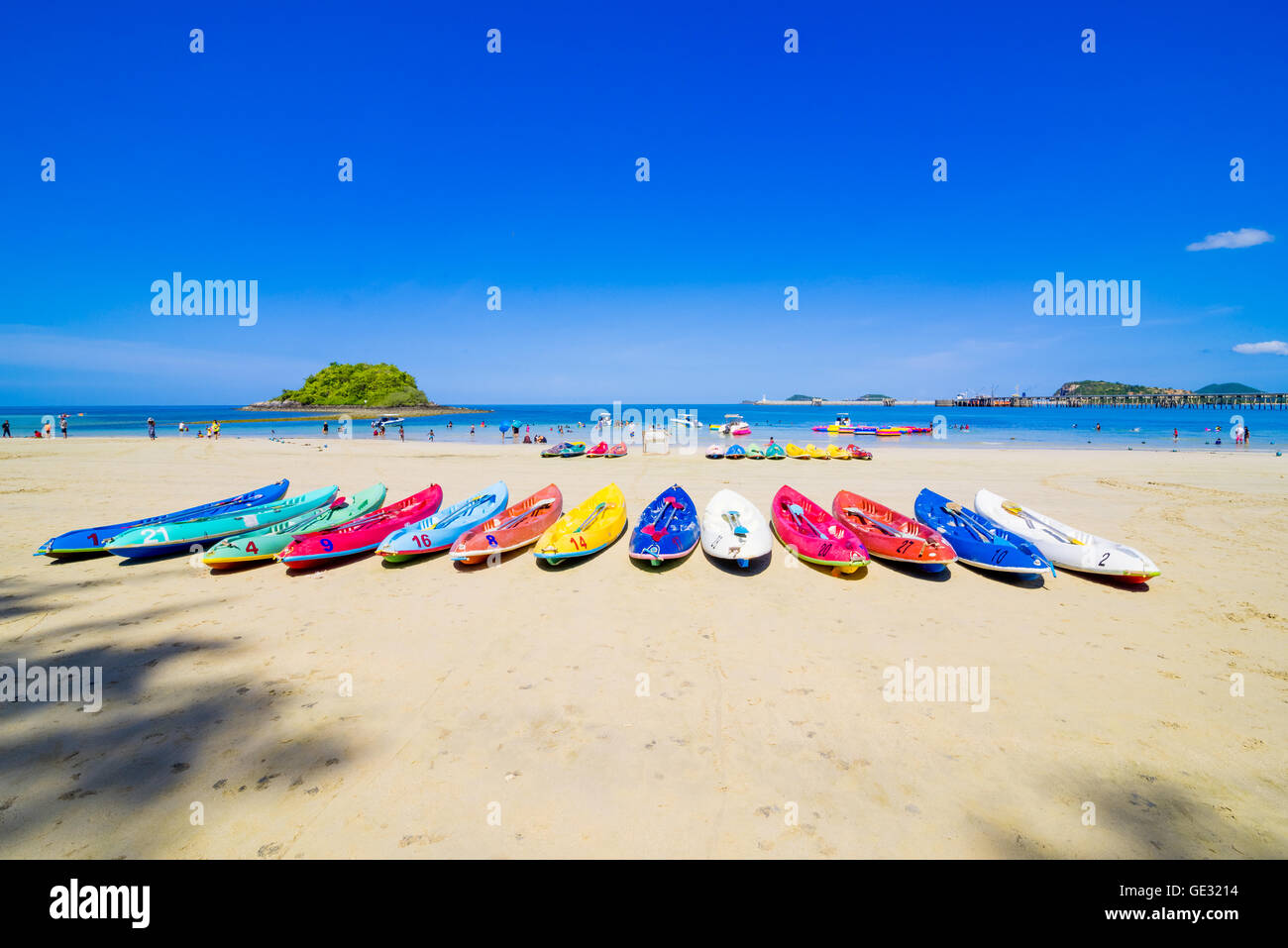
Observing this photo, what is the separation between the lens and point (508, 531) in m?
9.80

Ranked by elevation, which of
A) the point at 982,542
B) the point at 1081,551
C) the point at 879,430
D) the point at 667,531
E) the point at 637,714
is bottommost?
the point at 637,714

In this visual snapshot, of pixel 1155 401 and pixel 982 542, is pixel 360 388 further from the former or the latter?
pixel 1155 401

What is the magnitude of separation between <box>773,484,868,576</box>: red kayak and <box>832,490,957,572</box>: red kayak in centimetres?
26

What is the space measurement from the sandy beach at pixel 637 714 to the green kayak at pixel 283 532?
396 mm

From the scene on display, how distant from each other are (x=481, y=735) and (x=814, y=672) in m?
3.71

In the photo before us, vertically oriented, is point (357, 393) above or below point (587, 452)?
above

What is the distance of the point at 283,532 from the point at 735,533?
8743mm

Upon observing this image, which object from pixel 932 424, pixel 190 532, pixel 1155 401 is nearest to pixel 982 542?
pixel 190 532

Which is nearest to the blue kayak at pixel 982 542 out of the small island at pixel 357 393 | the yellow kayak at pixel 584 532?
the yellow kayak at pixel 584 532

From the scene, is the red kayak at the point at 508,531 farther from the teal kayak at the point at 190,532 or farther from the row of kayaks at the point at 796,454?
the row of kayaks at the point at 796,454

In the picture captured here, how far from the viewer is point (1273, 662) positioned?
6059 millimetres

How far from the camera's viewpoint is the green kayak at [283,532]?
8.96 metres
